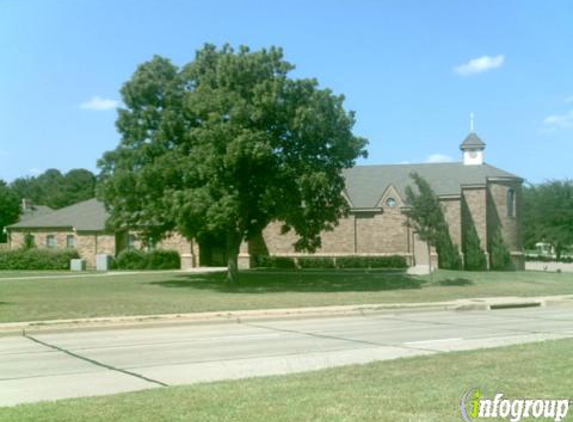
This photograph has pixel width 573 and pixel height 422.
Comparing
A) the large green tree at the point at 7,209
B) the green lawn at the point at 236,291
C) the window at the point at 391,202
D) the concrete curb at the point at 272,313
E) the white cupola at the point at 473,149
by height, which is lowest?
the concrete curb at the point at 272,313

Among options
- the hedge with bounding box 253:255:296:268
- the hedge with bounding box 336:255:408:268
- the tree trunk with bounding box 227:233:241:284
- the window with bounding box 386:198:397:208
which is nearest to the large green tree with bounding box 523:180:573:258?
the window with bounding box 386:198:397:208

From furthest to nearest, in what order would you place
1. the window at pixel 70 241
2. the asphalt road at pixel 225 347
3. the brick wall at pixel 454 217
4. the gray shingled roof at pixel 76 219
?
the window at pixel 70 241, the gray shingled roof at pixel 76 219, the brick wall at pixel 454 217, the asphalt road at pixel 225 347

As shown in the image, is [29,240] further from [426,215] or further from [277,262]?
[426,215]

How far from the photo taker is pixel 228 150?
28.5 meters

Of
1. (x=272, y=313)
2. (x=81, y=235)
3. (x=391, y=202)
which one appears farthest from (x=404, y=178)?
(x=272, y=313)

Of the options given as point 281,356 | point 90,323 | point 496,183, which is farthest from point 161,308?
point 496,183

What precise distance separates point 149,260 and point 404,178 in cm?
2005

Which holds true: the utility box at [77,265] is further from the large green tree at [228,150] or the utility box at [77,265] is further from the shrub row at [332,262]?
the large green tree at [228,150]

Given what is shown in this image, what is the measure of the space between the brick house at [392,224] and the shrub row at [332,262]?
2.99 feet

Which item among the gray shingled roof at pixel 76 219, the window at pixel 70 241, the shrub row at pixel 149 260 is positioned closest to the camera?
the shrub row at pixel 149 260

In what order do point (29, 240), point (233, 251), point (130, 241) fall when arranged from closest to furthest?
1. point (233, 251)
2. point (130, 241)
3. point (29, 240)

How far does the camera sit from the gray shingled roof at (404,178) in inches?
2045

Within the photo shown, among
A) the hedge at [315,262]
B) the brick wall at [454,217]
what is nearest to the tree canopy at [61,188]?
the hedge at [315,262]

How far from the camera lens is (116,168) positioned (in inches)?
1310
